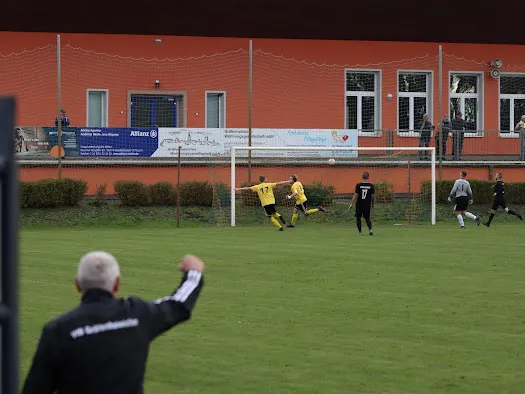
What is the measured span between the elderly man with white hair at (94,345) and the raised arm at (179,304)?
5.0 inches

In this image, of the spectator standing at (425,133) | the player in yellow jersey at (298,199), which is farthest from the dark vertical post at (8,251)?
the spectator standing at (425,133)

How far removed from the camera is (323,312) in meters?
13.7

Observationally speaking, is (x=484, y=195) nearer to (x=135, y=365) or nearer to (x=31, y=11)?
(x=31, y=11)

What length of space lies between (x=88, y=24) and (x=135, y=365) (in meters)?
34.2

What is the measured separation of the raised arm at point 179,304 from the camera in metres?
5.37

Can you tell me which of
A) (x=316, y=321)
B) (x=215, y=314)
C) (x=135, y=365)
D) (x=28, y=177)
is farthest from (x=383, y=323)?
(x=28, y=177)

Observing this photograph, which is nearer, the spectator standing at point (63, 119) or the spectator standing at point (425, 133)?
the spectator standing at point (63, 119)

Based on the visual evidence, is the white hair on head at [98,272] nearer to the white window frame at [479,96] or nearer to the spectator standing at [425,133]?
the spectator standing at [425,133]

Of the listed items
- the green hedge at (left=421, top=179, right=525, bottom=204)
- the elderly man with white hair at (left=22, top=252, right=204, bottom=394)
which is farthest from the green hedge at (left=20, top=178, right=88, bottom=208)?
the elderly man with white hair at (left=22, top=252, right=204, bottom=394)

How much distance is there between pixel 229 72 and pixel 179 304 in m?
33.7

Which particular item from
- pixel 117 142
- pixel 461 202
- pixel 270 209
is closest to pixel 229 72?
pixel 117 142

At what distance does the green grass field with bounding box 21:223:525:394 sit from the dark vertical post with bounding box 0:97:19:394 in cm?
578

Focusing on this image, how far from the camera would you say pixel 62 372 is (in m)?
5.07

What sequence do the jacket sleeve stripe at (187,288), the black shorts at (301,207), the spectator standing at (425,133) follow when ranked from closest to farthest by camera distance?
the jacket sleeve stripe at (187,288) → the black shorts at (301,207) → the spectator standing at (425,133)
